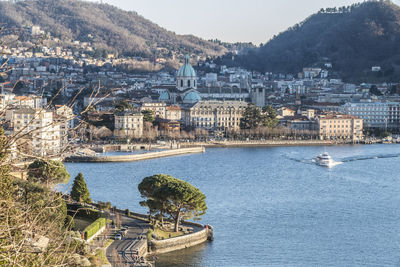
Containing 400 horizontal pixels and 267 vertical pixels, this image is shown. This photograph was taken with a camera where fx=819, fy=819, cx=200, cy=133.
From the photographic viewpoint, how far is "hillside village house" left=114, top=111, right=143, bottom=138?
26.8 m

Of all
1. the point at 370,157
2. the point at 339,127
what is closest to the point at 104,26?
the point at 339,127

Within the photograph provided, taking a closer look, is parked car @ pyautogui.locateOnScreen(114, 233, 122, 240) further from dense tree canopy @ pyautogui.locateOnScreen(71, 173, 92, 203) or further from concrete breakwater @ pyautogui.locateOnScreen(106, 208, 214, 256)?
dense tree canopy @ pyautogui.locateOnScreen(71, 173, 92, 203)

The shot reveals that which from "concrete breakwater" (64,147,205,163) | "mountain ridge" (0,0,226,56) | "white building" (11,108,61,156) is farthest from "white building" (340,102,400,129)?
"mountain ridge" (0,0,226,56)

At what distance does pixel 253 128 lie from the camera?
95.9 ft

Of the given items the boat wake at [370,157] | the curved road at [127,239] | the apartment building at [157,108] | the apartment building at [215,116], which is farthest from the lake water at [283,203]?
the apartment building at [157,108]

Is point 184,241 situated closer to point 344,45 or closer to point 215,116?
point 215,116

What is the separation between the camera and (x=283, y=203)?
13.7 meters

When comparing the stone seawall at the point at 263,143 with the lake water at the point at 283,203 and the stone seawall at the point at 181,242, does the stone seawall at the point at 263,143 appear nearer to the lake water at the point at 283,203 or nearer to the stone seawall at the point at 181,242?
the lake water at the point at 283,203

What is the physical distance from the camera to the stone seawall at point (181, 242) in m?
9.59

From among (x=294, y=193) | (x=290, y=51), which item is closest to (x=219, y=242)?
(x=294, y=193)

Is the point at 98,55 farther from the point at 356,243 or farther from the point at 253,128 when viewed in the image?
the point at 356,243

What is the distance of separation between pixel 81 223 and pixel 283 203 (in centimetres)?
462

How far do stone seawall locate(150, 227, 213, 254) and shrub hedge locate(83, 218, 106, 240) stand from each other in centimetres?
→ 66

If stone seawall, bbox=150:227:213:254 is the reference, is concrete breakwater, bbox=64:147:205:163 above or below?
above
